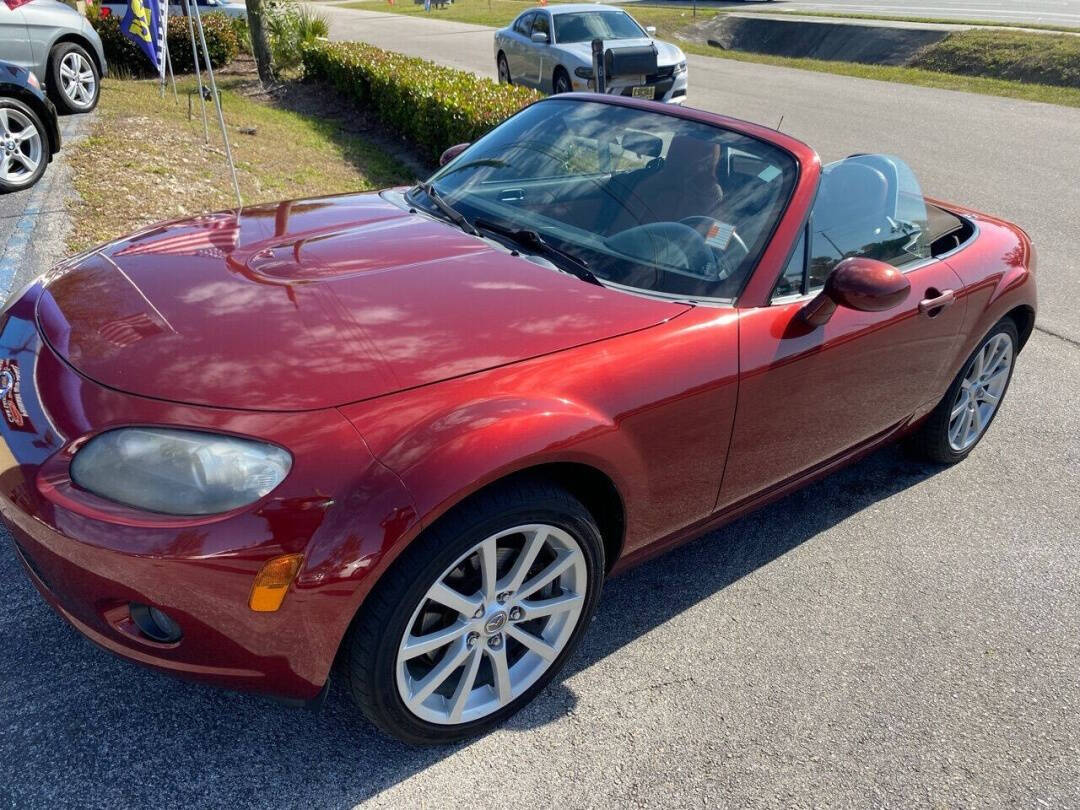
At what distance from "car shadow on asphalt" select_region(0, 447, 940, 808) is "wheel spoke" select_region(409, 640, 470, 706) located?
0.23m

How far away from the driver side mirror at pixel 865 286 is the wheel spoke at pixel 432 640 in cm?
148

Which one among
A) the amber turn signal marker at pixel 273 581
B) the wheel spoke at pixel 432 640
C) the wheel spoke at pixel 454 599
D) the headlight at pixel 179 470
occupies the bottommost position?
the wheel spoke at pixel 432 640

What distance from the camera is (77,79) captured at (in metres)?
9.07

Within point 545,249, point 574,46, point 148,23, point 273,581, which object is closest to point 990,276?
point 545,249

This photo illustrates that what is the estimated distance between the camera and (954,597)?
3.13 m

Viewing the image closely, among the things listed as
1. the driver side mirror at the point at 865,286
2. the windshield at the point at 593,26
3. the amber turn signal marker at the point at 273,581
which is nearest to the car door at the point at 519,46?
the windshield at the point at 593,26

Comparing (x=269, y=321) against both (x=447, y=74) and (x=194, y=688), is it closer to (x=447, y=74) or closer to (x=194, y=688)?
(x=194, y=688)

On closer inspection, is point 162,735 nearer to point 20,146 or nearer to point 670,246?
point 670,246

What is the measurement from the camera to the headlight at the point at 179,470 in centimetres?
192

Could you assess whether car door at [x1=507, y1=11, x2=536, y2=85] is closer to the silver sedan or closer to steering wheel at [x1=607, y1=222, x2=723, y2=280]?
the silver sedan

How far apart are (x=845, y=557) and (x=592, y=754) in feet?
4.71

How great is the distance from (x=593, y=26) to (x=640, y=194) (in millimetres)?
11954

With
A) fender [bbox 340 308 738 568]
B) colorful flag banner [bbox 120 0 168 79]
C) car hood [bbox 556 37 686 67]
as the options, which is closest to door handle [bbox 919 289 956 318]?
fender [bbox 340 308 738 568]

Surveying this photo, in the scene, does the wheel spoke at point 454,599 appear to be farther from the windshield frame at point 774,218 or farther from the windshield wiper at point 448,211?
the windshield wiper at point 448,211
